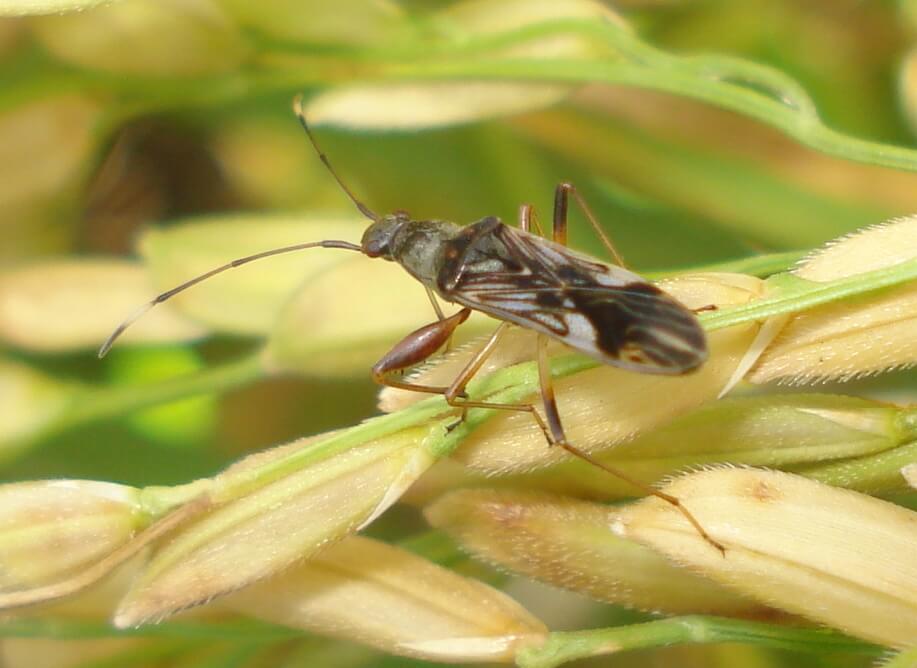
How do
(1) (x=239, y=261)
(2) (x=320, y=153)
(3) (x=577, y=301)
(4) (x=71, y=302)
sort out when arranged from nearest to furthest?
(3) (x=577, y=301) < (1) (x=239, y=261) < (4) (x=71, y=302) < (2) (x=320, y=153)

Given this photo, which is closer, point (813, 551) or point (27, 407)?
point (813, 551)

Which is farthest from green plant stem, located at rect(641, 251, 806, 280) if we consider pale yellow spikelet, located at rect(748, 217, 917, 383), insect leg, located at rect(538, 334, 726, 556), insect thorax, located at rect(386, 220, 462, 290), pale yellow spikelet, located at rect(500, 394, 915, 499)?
insect thorax, located at rect(386, 220, 462, 290)

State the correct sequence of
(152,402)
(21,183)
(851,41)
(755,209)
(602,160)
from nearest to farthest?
(152,402) < (21,183) < (755,209) < (602,160) < (851,41)

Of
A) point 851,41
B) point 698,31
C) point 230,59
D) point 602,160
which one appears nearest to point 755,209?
point 602,160

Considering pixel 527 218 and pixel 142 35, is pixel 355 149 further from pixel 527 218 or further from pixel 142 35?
pixel 142 35

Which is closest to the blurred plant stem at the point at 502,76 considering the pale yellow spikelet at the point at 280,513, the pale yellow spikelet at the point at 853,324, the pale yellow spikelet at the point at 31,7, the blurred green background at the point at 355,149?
the blurred green background at the point at 355,149

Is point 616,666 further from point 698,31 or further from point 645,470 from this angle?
point 698,31

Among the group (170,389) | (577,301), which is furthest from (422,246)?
(170,389)
